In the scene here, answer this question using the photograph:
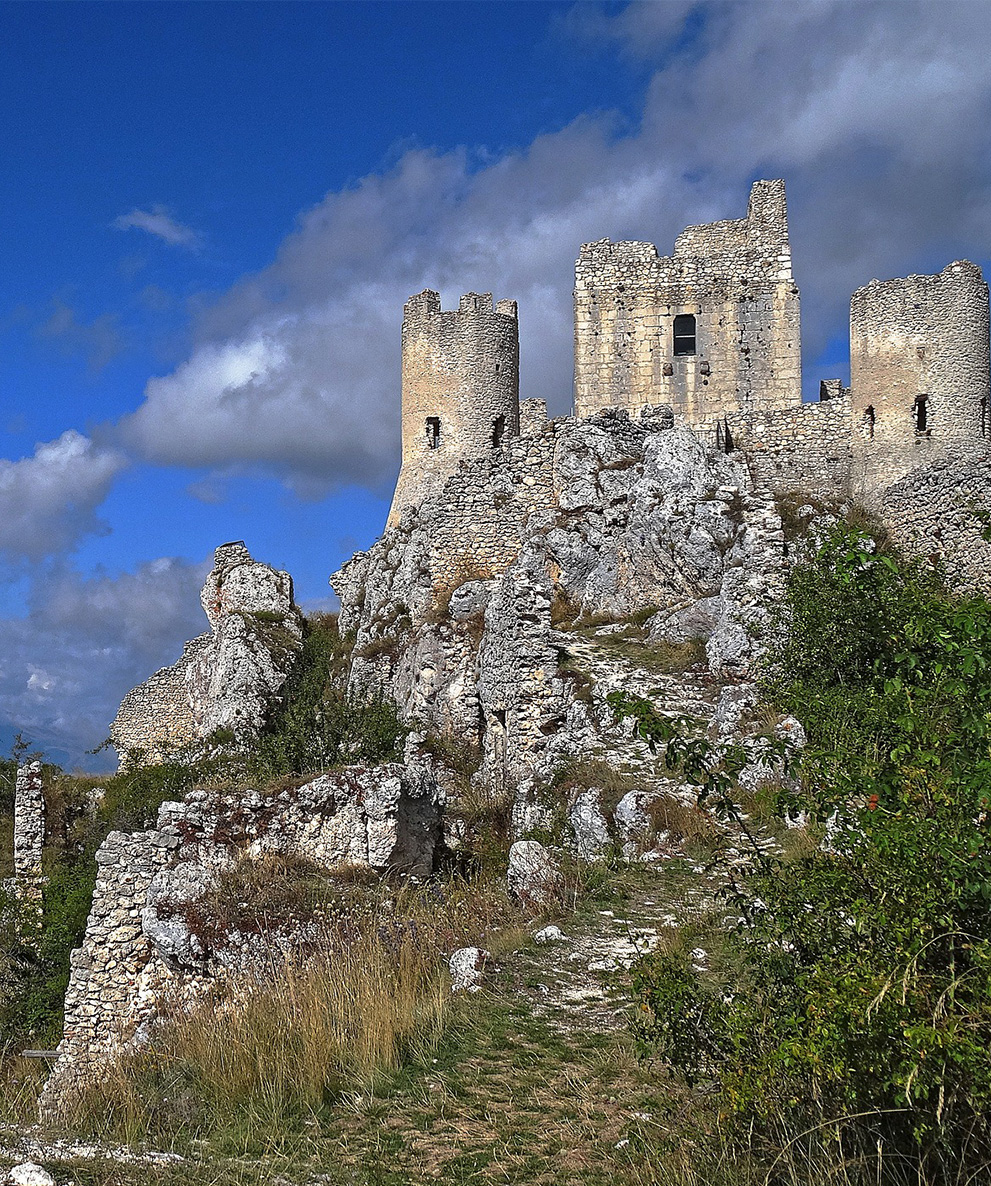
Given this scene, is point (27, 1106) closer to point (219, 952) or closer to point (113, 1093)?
point (113, 1093)

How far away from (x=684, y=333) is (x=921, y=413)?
647 cm

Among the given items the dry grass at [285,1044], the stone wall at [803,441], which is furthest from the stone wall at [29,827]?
the stone wall at [803,441]

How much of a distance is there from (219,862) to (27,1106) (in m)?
3.32

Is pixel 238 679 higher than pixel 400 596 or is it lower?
lower

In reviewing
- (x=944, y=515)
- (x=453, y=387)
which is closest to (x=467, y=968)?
(x=944, y=515)

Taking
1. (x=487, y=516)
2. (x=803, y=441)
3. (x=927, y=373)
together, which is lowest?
A: (x=487, y=516)

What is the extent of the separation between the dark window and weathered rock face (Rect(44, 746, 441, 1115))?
60.4ft

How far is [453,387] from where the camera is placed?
96.0 ft

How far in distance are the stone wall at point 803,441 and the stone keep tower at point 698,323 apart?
1.29m

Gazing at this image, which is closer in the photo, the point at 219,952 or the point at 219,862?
the point at 219,952

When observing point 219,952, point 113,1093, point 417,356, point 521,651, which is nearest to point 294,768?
point 521,651

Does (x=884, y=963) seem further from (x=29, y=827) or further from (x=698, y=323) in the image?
(x=698, y=323)

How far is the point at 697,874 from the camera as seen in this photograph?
836 cm

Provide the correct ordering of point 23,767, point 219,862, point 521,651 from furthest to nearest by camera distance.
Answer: point 23,767 < point 521,651 < point 219,862
